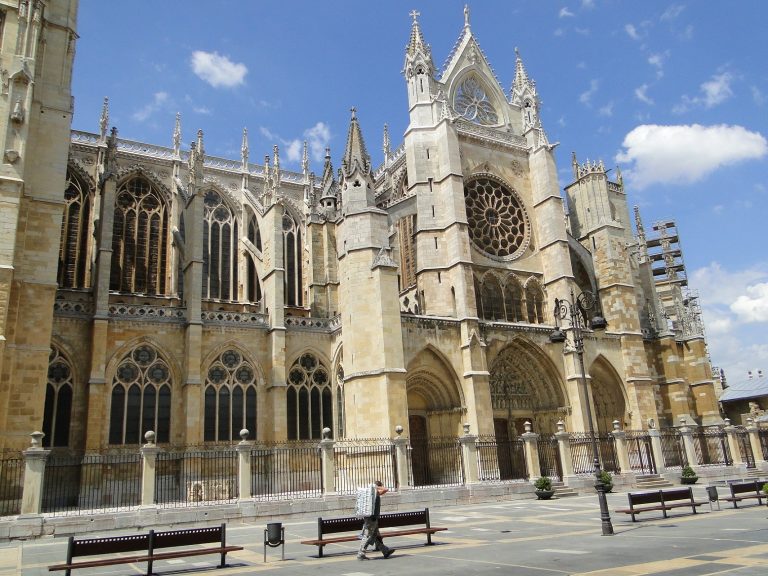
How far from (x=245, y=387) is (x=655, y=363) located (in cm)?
2118

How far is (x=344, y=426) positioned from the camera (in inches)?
979

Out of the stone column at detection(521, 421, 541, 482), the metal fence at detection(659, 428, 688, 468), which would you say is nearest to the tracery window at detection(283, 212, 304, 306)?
the stone column at detection(521, 421, 541, 482)

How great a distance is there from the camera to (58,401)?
20.9 m

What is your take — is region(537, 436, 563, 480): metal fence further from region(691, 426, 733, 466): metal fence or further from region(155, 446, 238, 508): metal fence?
region(155, 446, 238, 508): metal fence

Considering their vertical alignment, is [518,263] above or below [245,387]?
above

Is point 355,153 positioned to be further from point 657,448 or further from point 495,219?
point 657,448

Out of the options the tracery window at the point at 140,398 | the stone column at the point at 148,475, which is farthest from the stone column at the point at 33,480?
the tracery window at the point at 140,398

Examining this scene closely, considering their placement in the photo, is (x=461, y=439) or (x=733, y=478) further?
(x=733, y=478)

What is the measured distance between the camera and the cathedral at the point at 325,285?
1973 centimetres

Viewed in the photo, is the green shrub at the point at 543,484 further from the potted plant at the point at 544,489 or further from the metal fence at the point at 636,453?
the metal fence at the point at 636,453

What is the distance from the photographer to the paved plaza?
25.6 feet

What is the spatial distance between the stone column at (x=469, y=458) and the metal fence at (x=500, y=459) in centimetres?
103

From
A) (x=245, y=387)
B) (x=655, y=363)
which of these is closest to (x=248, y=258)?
(x=245, y=387)

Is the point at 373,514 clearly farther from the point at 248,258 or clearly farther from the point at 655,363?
the point at 655,363
